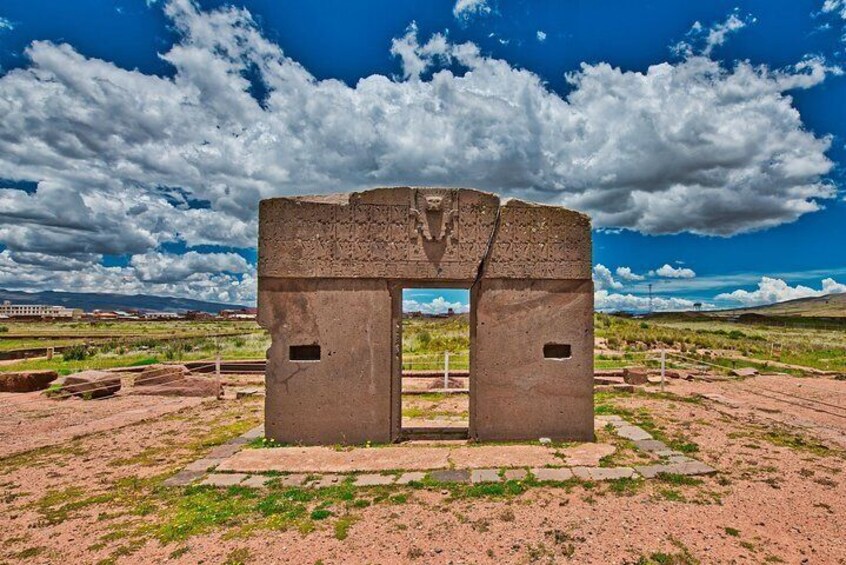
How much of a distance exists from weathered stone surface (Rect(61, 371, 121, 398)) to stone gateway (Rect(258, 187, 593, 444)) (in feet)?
27.0

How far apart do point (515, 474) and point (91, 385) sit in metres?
12.5

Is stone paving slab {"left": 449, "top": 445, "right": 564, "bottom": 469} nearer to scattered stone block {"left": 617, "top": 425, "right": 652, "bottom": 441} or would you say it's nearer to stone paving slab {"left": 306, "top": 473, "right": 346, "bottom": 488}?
stone paving slab {"left": 306, "top": 473, "right": 346, "bottom": 488}

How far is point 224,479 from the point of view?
251 inches

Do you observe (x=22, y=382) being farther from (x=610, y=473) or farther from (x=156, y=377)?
(x=610, y=473)

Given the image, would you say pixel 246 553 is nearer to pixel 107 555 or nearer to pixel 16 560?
pixel 107 555

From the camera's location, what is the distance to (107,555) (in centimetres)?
450

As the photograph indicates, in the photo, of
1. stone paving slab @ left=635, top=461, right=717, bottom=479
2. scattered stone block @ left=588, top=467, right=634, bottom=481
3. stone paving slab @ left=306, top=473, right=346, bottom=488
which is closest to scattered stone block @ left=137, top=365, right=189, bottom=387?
stone paving slab @ left=306, top=473, right=346, bottom=488

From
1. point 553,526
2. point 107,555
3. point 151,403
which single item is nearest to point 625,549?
point 553,526

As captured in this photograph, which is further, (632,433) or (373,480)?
(632,433)

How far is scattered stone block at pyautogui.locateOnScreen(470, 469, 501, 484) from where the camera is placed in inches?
243

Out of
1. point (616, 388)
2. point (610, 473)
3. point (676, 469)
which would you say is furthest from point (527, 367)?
point (616, 388)

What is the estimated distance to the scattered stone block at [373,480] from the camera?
615 centimetres

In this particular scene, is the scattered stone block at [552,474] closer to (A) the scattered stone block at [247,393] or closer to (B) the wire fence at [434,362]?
(A) the scattered stone block at [247,393]

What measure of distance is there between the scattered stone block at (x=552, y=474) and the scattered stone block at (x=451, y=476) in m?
0.90
